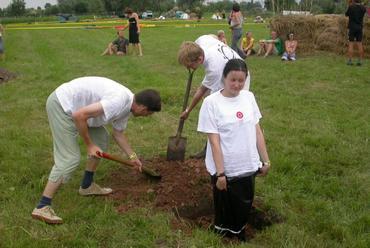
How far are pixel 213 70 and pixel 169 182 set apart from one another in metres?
1.26

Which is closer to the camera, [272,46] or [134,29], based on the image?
[272,46]

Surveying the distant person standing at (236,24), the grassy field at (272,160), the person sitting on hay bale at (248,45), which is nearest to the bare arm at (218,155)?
the grassy field at (272,160)

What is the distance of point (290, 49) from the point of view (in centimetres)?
1455

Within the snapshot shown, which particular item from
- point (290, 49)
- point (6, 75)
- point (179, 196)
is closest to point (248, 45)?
point (290, 49)

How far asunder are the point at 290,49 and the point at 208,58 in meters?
10.4

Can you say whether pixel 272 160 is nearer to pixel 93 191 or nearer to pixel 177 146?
pixel 177 146

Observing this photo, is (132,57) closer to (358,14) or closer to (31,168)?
(358,14)

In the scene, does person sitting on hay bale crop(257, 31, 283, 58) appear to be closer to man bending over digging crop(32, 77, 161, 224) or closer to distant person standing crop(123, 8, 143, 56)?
distant person standing crop(123, 8, 143, 56)

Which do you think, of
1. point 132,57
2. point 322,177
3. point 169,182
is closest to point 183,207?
point 169,182

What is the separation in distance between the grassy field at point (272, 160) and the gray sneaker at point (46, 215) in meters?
0.08

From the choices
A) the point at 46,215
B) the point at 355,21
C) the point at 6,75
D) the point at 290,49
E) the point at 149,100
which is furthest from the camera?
the point at 290,49

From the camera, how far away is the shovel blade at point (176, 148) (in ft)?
17.7

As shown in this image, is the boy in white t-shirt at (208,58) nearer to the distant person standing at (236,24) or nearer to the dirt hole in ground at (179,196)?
the dirt hole in ground at (179,196)

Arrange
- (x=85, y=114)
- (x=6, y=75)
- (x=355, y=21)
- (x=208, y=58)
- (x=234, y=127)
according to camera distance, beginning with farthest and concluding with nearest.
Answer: (x=355, y=21) → (x=6, y=75) → (x=208, y=58) → (x=85, y=114) → (x=234, y=127)
